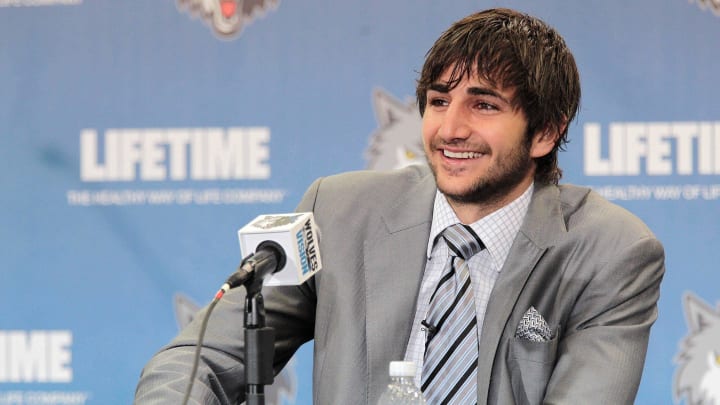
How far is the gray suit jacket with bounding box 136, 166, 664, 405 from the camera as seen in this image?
2123mm

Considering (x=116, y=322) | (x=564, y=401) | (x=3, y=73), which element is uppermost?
(x=3, y=73)

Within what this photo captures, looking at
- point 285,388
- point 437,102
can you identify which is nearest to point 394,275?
point 437,102

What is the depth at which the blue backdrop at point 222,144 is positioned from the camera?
3.40 m

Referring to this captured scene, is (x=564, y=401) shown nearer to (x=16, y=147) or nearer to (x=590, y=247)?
(x=590, y=247)

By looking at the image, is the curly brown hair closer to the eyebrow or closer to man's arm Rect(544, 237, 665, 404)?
the eyebrow

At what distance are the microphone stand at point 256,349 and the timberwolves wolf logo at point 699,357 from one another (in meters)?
2.17

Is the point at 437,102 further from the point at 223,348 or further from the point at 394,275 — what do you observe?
the point at 223,348

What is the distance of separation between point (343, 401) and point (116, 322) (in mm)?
1726

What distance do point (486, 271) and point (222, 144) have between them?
1624 millimetres

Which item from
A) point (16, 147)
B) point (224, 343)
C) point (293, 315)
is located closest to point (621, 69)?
point (293, 315)

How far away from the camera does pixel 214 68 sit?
12.0ft

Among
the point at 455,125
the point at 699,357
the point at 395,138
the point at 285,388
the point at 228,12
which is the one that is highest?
the point at 228,12

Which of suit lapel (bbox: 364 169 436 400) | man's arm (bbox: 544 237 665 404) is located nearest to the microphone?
suit lapel (bbox: 364 169 436 400)

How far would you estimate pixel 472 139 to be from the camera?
223cm
